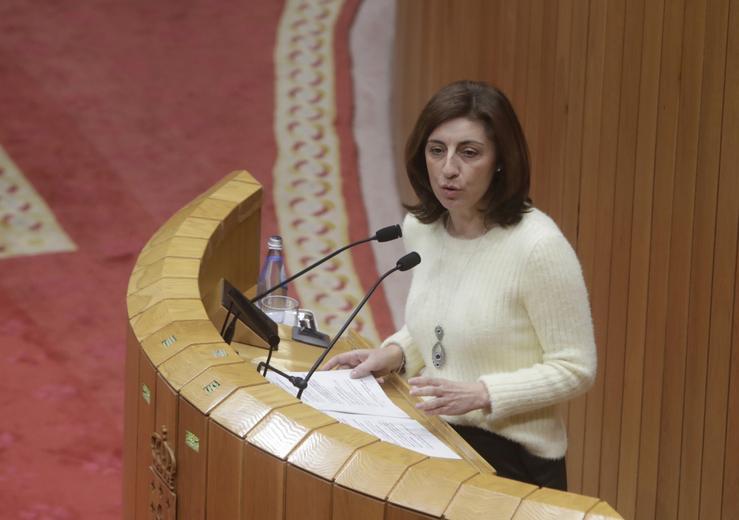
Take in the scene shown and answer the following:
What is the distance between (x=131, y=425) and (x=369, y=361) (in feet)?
1.43

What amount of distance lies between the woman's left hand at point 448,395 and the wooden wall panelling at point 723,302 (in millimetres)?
853

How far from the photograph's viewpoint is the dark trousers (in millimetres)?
1981

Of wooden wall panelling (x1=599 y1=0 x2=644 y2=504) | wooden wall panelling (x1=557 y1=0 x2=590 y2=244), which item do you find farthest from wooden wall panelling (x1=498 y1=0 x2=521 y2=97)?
wooden wall panelling (x1=599 y1=0 x2=644 y2=504)

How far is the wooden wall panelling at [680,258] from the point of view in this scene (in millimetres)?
2602

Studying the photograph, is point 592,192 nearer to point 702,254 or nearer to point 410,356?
point 702,254

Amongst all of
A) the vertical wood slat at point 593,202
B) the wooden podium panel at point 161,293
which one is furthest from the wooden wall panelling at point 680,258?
the wooden podium panel at point 161,293

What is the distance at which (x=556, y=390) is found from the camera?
190 centimetres

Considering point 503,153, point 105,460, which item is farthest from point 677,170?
point 105,460

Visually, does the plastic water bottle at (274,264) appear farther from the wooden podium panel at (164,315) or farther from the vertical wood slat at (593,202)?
the vertical wood slat at (593,202)

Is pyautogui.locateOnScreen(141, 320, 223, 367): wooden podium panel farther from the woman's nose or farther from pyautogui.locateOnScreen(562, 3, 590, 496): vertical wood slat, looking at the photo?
pyautogui.locateOnScreen(562, 3, 590, 496): vertical wood slat

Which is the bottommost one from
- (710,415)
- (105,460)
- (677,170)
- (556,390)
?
(105,460)

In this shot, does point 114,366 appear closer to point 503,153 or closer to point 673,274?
point 673,274

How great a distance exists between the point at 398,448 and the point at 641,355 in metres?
1.53

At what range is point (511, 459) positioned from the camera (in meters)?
1.99
